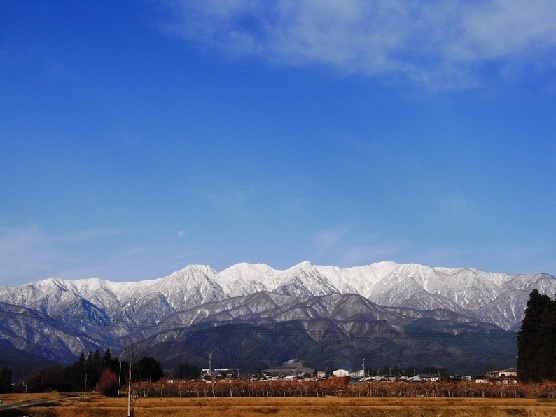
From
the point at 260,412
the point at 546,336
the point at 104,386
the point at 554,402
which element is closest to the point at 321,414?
the point at 260,412

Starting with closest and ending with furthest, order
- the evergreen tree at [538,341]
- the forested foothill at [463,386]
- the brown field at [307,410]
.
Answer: the brown field at [307,410], the forested foothill at [463,386], the evergreen tree at [538,341]

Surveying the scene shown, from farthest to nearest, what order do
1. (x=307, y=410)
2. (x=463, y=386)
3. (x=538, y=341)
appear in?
(x=463, y=386), (x=538, y=341), (x=307, y=410)

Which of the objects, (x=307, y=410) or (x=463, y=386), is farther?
(x=463, y=386)

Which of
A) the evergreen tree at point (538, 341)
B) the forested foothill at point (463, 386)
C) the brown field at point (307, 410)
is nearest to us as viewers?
the brown field at point (307, 410)

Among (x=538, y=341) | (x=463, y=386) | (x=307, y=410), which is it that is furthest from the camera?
(x=463, y=386)

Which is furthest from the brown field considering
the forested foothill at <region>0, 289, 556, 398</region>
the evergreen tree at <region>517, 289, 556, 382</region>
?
the evergreen tree at <region>517, 289, 556, 382</region>

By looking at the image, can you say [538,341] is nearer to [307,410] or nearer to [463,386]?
[463,386]

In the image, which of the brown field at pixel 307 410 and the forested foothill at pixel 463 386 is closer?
the brown field at pixel 307 410

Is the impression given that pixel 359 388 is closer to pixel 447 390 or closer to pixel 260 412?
pixel 447 390

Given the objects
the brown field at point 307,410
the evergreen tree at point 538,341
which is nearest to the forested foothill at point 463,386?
the evergreen tree at point 538,341

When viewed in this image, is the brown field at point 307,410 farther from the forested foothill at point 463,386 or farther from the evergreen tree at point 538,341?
the evergreen tree at point 538,341

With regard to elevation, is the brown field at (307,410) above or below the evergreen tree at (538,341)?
below

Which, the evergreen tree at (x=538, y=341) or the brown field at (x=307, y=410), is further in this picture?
the evergreen tree at (x=538, y=341)

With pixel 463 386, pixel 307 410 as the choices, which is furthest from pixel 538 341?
pixel 307 410
